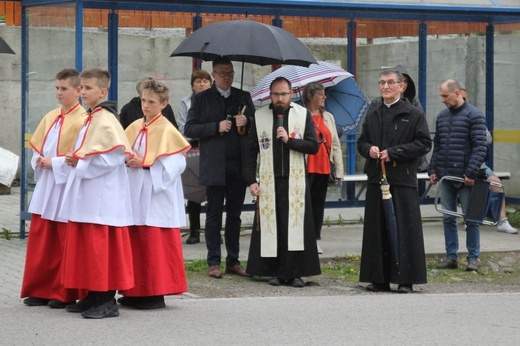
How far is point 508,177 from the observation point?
47.6 ft

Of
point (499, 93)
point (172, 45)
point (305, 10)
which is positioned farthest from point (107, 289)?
point (499, 93)

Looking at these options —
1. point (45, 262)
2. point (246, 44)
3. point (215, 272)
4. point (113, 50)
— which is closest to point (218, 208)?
point (215, 272)

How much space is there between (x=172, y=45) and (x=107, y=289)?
7.63 m

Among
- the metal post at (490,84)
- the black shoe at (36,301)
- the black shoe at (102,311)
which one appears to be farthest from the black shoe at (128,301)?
the metal post at (490,84)

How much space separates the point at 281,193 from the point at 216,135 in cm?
75

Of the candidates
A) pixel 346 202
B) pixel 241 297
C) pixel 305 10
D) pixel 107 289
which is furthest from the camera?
pixel 346 202

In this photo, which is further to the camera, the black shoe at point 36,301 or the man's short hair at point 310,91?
the man's short hair at point 310,91

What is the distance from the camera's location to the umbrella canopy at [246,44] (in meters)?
9.49

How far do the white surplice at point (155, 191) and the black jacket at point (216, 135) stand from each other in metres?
1.53

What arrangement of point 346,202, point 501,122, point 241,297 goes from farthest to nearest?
1. point 501,122
2. point 346,202
3. point 241,297

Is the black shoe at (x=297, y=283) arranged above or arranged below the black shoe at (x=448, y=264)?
below

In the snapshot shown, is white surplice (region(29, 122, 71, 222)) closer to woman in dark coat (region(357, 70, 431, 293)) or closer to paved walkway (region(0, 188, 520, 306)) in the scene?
paved walkway (region(0, 188, 520, 306))

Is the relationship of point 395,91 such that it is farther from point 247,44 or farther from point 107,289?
point 107,289

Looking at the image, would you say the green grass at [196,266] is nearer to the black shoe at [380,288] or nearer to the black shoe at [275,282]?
the black shoe at [275,282]
